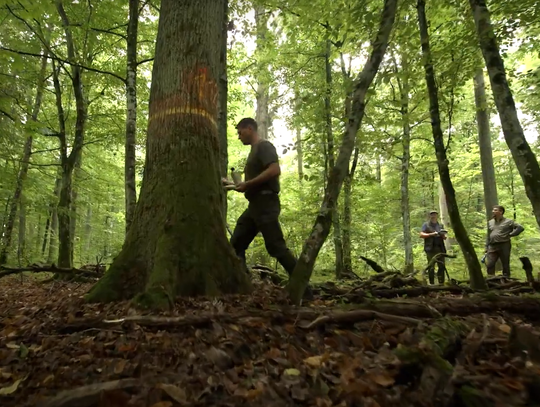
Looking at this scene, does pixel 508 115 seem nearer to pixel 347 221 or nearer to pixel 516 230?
pixel 516 230

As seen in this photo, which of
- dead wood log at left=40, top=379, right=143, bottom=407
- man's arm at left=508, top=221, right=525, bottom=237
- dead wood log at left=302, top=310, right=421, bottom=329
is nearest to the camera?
dead wood log at left=40, top=379, right=143, bottom=407

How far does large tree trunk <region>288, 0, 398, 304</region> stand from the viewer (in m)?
3.40

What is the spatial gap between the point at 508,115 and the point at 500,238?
20.0ft

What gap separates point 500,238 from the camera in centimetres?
870

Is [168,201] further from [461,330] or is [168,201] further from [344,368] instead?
[461,330]

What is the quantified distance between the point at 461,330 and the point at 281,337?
1364 millimetres

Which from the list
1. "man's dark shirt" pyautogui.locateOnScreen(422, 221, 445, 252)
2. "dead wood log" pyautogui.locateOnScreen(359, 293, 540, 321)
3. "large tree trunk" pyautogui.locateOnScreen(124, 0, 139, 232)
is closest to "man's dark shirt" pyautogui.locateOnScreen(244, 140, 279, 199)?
"dead wood log" pyautogui.locateOnScreen(359, 293, 540, 321)

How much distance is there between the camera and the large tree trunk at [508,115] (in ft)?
11.7

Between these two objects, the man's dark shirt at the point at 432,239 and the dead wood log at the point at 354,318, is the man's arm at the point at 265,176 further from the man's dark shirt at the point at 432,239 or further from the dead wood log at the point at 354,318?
the man's dark shirt at the point at 432,239

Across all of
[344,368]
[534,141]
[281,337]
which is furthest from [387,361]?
[534,141]

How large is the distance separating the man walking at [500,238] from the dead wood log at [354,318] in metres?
7.31

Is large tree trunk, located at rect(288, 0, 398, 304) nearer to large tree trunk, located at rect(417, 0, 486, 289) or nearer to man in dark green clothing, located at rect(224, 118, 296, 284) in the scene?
man in dark green clothing, located at rect(224, 118, 296, 284)

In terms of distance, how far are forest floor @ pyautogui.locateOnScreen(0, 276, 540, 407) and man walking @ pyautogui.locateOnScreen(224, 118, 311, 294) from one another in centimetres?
96

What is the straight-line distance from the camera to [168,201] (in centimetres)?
356
